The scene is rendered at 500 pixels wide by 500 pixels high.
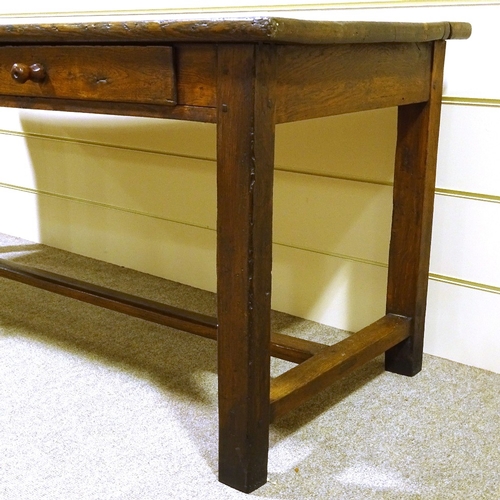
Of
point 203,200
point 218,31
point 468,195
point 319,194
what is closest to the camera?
point 218,31

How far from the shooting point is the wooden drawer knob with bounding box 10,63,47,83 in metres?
1.22

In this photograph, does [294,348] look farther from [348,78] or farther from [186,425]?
[348,78]

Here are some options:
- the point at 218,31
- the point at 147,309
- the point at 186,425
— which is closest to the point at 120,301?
the point at 147,309

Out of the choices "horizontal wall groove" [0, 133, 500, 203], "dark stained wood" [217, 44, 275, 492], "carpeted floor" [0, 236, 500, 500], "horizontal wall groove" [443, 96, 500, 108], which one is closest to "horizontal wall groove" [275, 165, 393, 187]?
"horizontal wall groove" [0, 133, 500, 203]

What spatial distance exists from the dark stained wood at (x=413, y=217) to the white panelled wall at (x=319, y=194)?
9cm

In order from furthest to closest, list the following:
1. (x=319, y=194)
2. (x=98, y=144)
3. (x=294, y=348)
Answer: (x=98, y=144), (x=319, y=194), (x=294, y=348)

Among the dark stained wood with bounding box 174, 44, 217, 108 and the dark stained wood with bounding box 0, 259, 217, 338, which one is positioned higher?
the dark stained wood with bounding box 174, 44, 217, 108

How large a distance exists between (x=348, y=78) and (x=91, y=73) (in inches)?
16.1

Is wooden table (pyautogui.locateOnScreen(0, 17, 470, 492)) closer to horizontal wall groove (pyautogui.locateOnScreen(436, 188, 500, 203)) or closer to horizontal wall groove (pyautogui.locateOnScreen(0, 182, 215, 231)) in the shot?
horizontal wall groove (pyautogui.locateOnScreen(436, 188, 500, 203))

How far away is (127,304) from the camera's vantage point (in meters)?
1.64

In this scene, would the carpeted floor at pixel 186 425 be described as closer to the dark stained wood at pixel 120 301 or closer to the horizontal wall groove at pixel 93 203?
the dark stained wood at pixel 120 301

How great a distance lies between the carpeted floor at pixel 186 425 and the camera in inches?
45.5

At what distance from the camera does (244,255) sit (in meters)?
1.06

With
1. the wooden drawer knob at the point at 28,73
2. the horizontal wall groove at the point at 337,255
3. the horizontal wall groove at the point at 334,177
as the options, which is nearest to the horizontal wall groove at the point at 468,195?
the horizontal wall groove at the point at 334,177
